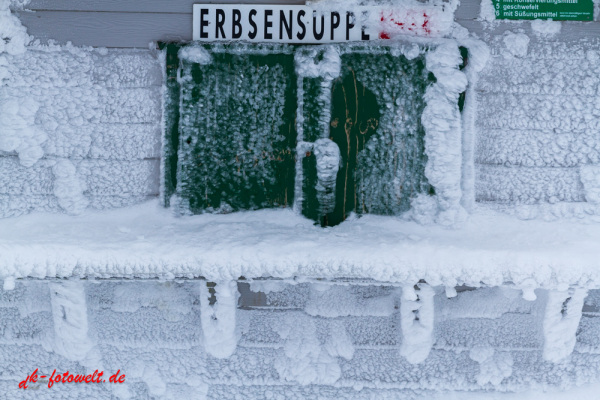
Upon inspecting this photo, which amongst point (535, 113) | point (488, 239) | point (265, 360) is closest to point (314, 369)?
point (265, 360)

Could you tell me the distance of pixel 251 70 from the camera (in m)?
1.46

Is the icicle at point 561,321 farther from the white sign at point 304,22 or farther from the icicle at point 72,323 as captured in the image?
the icicle at point 72,323

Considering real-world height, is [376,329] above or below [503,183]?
below

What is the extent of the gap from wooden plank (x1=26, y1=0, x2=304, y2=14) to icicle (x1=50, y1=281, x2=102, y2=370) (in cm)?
97

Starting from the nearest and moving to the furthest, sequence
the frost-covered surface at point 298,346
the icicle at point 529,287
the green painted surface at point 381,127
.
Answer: the icicle at point 529,287
the green painted surface at point 381,127
the frost-covered surface at point 298,346

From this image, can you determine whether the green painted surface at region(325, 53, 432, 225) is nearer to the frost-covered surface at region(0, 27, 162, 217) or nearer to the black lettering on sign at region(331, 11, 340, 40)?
the black lettering on sign at region(331, 11, 340, 40)

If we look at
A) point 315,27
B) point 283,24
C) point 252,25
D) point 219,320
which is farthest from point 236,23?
point 219,320

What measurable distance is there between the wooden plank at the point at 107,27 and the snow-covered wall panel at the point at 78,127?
44 mm

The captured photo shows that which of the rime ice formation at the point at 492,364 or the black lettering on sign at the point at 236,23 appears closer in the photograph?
the black lettering on sign at the point at 236,23

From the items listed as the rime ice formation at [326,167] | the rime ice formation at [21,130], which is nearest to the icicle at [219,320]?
the rime ice formation at [326,167]

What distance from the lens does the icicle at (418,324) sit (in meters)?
1.49

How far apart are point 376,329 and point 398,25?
1.12 metres

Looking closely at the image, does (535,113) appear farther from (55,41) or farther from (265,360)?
(55,41)

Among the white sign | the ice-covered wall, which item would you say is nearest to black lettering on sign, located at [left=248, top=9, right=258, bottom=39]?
the white sign
